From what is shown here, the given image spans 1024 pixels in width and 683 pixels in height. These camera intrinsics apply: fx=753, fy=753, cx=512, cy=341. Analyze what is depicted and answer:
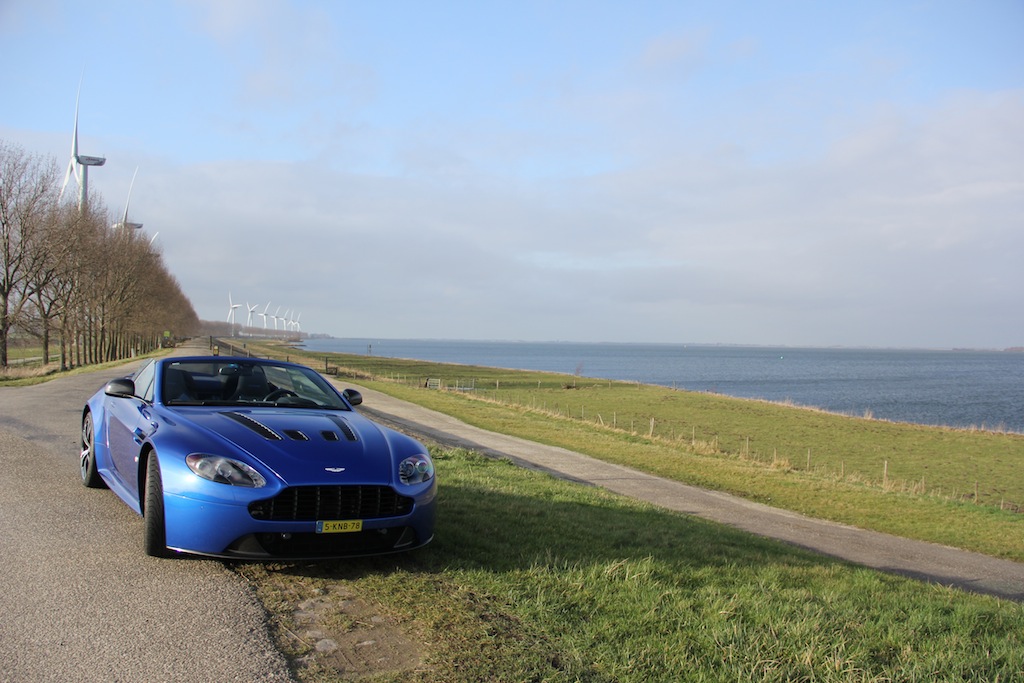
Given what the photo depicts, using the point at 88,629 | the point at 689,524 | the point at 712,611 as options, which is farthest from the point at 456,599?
the point at 689,524

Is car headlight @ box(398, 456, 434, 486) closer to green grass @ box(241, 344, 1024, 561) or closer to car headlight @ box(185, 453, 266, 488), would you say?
car headlight @ box(185, 453, 266, 488)

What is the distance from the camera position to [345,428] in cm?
546

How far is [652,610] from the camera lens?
4.34 meters

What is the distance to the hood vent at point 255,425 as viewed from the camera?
198 inches

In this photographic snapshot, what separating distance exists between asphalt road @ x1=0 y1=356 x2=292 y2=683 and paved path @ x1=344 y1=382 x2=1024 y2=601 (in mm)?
7168

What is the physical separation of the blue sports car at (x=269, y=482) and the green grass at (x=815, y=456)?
10.7 metres

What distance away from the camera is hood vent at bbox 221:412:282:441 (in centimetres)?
504

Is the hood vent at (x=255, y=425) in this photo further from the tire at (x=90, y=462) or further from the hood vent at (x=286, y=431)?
the tire at (x=90, y=462)

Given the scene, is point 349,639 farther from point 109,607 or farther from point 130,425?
point 130,425

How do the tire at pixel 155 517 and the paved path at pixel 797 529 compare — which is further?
the paved path at pixel 797 529

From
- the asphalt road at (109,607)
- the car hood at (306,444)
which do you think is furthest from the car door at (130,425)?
the car hood at (306,444)

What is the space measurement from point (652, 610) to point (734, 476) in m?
14.3

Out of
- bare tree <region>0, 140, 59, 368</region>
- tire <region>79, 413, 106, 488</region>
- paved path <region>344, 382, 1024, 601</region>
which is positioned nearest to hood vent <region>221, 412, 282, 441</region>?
tire <region>79, 413, 106, 488</region>

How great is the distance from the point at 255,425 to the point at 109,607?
1.45m
